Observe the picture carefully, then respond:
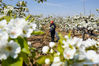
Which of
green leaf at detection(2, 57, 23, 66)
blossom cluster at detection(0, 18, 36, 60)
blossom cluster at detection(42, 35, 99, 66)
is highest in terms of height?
blossom cluster at detection(0, 18, 36, 60)

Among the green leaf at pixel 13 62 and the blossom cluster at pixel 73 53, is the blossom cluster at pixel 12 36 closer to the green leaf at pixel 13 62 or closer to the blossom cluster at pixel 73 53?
the green leaf at pixel 13 62

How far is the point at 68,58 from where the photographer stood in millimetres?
882

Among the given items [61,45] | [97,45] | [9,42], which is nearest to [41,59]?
[61,45]

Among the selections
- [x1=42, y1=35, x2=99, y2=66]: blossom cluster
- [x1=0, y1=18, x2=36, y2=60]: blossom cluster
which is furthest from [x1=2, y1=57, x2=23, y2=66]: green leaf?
[x1=42, y1=35, x2=99, y2=66]: blossom cluster

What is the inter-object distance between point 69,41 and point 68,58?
156mm

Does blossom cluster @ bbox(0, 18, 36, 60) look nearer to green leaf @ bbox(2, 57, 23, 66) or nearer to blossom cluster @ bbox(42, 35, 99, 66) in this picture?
green leaf @ bbox(2, 57, 23, 66)

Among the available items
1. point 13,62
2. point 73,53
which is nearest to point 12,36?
point 13,62

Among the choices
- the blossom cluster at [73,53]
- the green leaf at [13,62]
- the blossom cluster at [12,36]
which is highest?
the blossom cluster at [12,36]

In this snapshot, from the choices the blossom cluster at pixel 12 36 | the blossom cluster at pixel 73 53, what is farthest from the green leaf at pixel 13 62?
the blossom cluster at pixel 73 53

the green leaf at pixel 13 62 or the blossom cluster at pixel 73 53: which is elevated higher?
the blossom cluster at pixel 73 53

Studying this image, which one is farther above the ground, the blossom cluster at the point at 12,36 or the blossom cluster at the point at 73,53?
the blossom cluster at the point at 12,36

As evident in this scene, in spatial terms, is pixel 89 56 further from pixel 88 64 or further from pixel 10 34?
pixel 10 34

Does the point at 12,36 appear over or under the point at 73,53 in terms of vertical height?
over

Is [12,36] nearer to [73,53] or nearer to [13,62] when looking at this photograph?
[13,62]
